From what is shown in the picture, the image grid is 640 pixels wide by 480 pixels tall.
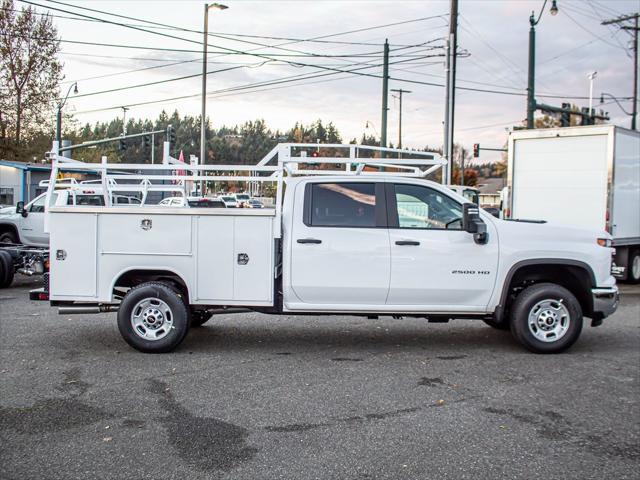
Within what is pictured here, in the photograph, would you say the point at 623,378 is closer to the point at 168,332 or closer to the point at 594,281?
the point at 594,281

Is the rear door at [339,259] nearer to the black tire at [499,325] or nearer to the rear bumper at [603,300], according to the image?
the black tire at [499,325]

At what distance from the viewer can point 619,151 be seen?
13766mm

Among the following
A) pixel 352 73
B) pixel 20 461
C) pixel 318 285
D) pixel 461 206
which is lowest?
pixel 20 461

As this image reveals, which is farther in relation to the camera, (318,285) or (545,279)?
(545,279)

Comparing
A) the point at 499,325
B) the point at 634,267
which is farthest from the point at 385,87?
the point at 499,325

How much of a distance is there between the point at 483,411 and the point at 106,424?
3047mm

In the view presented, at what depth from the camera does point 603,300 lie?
775 centimetres

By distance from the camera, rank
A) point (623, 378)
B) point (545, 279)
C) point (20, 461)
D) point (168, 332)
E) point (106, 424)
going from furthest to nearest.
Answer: point (545, 279) < point (168, 332) < point (623, 378) < point (106, 424) < point (20, 461)

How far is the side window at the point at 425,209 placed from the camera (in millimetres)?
7598

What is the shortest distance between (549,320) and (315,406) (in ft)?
11.2

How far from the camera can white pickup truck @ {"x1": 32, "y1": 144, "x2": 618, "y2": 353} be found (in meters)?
7.45

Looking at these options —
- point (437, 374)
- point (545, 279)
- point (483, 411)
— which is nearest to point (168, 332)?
point (437, 374)

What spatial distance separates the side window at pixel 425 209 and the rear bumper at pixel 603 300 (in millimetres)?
1792

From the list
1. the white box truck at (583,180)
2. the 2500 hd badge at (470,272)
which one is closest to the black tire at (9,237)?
the white box truck at (583,180)
